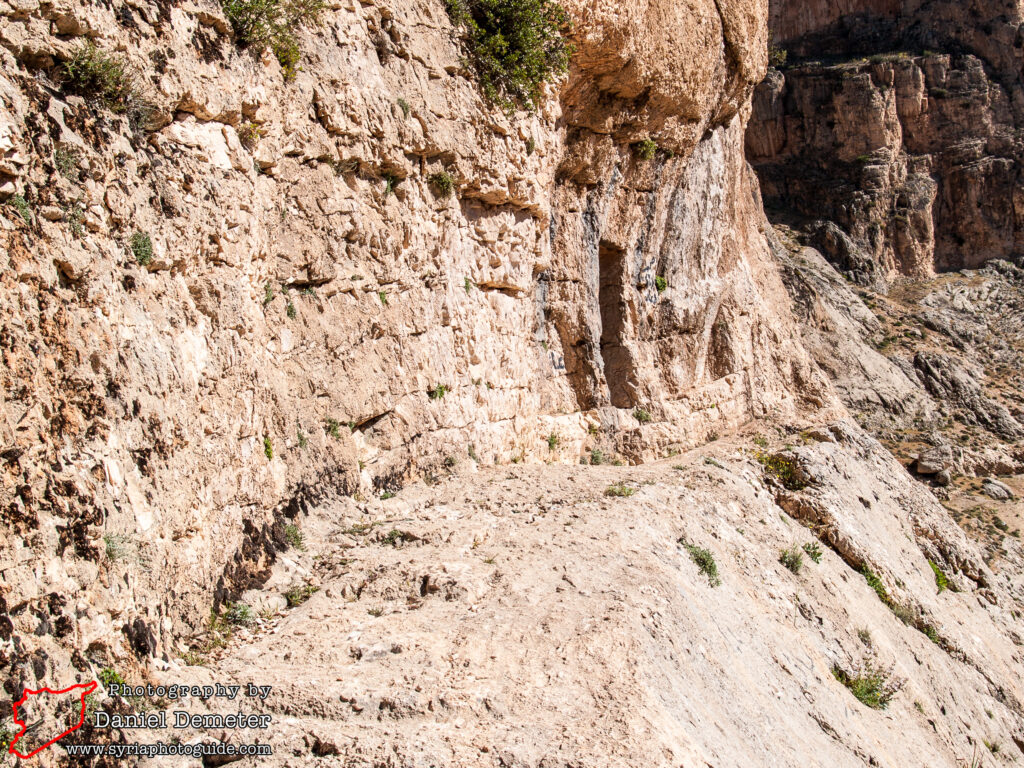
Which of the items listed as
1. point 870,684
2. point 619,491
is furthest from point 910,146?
point 619,491

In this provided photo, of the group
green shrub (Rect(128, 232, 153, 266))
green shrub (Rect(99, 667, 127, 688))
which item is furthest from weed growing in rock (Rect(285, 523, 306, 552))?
green shrub (Rect(128, 232, 153, 266))

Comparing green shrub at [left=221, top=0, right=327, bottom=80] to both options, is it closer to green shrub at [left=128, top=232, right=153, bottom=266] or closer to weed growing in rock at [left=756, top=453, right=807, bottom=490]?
green shrub at [left=128, top=232, right=153, bottom=266]

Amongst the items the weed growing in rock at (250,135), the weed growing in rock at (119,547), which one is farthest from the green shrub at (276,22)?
the weed growing in rock at (119,547)

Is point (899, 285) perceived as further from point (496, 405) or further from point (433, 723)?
point (433, 723)

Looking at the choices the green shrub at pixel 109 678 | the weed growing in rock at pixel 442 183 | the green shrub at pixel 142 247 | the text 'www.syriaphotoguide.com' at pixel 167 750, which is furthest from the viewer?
the weed growing in rock at pixel 442 183

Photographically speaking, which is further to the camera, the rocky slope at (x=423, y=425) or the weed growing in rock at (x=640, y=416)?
the weed growing in rock at (x=640, y=416)

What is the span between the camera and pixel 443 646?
17.4 ft

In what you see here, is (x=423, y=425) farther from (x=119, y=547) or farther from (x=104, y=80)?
(x=104, y=80)

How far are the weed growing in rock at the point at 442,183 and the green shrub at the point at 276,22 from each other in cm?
219

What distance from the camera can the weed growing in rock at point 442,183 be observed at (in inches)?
377

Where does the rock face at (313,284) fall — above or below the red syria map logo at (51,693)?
above

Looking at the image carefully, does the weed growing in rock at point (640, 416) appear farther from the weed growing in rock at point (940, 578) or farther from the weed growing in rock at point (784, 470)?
the weed growing in rock at point (940, 578)

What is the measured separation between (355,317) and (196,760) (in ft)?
15.9

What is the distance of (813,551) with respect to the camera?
1053 centimetres
